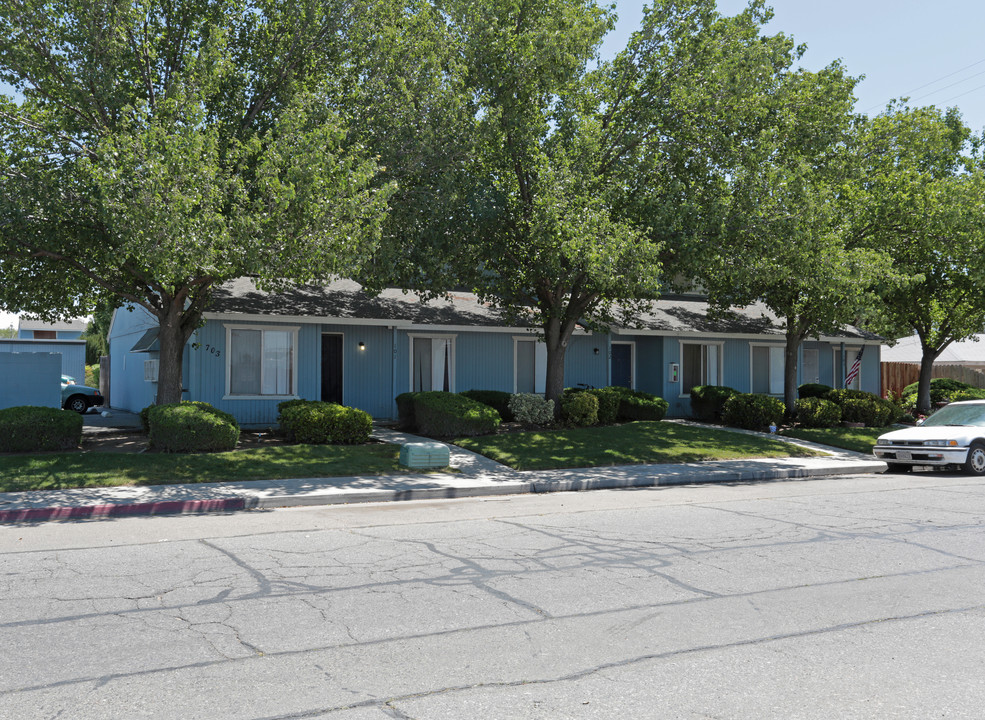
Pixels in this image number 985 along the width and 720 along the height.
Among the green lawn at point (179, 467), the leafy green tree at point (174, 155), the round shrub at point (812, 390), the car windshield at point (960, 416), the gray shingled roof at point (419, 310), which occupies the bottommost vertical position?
the green lawn at point (179, 467)

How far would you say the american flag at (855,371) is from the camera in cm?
2950

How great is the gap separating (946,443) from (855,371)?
1367cm

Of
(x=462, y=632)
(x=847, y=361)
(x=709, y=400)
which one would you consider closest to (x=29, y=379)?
(x=462, y=632)

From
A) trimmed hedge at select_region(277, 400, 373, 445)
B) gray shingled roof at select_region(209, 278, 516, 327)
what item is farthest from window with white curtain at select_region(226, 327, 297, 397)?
trimmed hedge at select_region(277, 400, 373, 445)

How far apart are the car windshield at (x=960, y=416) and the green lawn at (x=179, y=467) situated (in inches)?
464

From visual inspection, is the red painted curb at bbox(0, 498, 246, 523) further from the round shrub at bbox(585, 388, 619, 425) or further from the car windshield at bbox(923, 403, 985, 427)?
the car windshield at bbox(923, 403, 985, 427)

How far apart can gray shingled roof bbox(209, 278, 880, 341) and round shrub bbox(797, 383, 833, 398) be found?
6.79 feet

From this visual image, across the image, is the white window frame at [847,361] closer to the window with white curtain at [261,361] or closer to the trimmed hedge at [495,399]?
the trimmed hedge at [495,399]

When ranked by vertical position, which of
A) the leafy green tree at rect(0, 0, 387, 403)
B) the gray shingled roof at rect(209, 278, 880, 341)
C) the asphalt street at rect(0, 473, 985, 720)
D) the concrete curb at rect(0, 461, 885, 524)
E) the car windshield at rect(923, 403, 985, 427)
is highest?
the leafy green tree at rect(0, 0, 387, 403)

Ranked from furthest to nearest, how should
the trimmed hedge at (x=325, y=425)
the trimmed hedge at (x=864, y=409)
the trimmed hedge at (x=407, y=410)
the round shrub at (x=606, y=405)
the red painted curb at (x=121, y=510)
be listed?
1. the trimmed hedge at (x=864, y=409)
2. the round shrub at (x=606, y=405)
3. the trimmed hedge at (x=407, y=410)
4. the trimmed hedge at (x=325, y=425)
5. the red painted curb at (x=121, y=510)

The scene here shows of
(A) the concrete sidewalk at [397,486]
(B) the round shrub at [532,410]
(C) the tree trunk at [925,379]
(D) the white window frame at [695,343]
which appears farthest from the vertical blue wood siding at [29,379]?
(C) the tree trunk at [925,379]

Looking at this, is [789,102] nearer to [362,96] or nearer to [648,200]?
[648,200]

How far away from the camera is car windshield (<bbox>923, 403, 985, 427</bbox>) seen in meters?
17.7

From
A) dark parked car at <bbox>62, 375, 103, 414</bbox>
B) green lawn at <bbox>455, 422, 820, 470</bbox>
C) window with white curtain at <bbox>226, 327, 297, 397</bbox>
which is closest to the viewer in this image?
green lawn at <bbox>455, 422, 820, 470</bbox>
